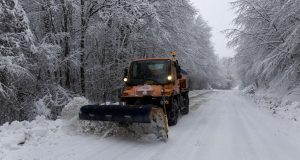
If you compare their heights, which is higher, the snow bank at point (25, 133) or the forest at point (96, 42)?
the forest at point (96, 42)

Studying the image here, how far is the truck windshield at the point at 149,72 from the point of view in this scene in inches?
463

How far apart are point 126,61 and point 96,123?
968 centimetres

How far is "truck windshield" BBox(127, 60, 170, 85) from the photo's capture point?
11750mm

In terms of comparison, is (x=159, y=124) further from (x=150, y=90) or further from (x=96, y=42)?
(x=96, y=42)

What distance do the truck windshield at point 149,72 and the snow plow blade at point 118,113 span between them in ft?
9.41

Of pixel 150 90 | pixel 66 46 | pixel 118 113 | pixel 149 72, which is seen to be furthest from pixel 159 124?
pixel 66 46

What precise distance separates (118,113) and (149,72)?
3438 millimetres

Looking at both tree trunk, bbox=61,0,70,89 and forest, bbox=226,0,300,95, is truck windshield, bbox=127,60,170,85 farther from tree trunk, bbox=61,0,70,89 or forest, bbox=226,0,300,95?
forest, bbox=226,0,300,95

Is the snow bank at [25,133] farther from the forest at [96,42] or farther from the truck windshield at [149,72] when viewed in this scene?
the truck windshield at [149,72]

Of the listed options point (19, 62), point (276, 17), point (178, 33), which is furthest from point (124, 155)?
point (178, 33)

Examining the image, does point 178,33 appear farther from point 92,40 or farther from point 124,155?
point 124,155

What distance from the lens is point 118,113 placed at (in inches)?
345

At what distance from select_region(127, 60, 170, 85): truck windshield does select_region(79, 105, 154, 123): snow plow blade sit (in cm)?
287

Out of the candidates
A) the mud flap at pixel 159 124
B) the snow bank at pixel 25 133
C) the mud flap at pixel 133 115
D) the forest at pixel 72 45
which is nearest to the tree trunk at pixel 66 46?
the forest at pixel 72 45
